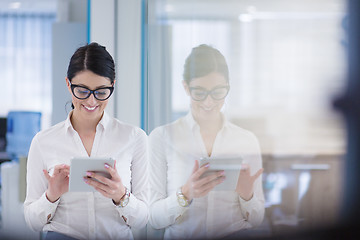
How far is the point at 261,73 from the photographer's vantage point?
948mm

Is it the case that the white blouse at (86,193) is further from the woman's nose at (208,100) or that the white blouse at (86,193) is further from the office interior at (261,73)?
the woman's nose at (208,100)

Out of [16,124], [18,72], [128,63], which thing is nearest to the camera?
[128,63]

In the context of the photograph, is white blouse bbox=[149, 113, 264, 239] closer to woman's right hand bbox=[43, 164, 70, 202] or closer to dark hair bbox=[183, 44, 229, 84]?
dark hair bbox=[183, 44, 229, 84]

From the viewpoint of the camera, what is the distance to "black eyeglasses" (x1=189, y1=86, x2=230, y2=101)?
97 cm

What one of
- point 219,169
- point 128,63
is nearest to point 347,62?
point 219,169

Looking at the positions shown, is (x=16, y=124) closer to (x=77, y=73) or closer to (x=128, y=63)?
(x=128, y=63)

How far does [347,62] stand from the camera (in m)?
0.64

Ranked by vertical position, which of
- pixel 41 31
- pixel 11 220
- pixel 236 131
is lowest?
pixel 11 220

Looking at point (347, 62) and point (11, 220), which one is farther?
point (11, 220)

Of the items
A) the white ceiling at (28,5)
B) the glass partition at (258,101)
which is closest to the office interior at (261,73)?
the glass partition at (258,101)

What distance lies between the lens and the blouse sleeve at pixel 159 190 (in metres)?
1.05

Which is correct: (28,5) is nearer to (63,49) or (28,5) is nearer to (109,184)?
(63,49)

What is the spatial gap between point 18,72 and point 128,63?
8.69 feet

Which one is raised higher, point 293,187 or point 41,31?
point 41,31
